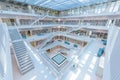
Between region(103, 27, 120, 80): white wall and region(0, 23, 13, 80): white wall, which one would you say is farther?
region(0, 23, 13, 80): white wall

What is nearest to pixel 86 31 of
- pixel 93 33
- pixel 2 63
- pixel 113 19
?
pixel 93 33

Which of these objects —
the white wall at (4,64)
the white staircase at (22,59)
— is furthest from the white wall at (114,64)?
the white staircase at (22,59)

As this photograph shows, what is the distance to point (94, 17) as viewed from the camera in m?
17.0

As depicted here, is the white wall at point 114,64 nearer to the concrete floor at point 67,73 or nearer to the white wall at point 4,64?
the concrete floor at point 67,73

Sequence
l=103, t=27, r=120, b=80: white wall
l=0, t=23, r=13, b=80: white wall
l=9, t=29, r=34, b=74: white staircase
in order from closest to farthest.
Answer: l=103, t=27, r=120, b=80: white wall < l=0, t=23, r=13, b=80: white wall < l=9, t=29, r=34, b=74: white staircase

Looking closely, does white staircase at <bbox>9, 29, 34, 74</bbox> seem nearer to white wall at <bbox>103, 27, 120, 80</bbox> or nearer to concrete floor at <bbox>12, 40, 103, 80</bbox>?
concrete floor at <bbox>12, 40, 103, 80</bbox>

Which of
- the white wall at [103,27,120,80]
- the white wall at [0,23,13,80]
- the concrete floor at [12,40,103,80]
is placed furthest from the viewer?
the concrete floor at [12,40,103,80]

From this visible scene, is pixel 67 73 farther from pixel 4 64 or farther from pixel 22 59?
pixel 4 64

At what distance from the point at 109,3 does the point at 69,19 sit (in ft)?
37.5

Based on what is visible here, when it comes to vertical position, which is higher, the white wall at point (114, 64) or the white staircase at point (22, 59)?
the white wall at point (114, 64)

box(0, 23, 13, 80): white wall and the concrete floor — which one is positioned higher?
box(0, 23, 13, 80): white wall

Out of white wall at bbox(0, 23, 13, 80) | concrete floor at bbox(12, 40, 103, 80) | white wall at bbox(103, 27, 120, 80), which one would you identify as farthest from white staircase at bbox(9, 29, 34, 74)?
white wall at bbox(103, 27, 120, 80)

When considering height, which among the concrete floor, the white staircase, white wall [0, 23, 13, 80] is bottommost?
the concrete floor

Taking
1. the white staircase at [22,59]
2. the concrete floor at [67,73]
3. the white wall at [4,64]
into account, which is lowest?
the concrete floor at [67,73]
